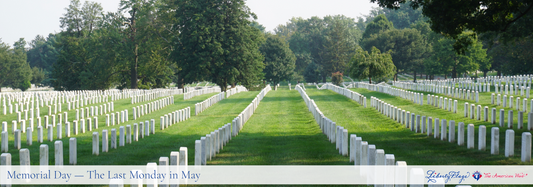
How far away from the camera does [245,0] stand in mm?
52531

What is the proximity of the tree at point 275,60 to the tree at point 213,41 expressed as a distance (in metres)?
28.5

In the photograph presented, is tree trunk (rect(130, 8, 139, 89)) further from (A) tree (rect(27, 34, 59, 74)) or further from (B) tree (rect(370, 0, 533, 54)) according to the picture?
(A) tree (rect(27, 34, 59, 74))

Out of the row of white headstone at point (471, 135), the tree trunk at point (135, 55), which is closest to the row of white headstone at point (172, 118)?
the row of white headstone at point (471, 135)

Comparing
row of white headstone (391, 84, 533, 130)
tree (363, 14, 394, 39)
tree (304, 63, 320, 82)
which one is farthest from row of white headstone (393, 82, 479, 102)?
tree (363, 14, 394, 39)

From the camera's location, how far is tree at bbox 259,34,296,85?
3174 inches

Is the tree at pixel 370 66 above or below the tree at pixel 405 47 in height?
below

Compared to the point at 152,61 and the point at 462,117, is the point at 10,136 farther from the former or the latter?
the point at 152,61

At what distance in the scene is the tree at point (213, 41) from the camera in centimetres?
4841

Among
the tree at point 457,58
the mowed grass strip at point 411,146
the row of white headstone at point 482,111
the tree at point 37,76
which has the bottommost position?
the mowed grass strip at point 411,146

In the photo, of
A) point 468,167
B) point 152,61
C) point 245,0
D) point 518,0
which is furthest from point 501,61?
point 468,167

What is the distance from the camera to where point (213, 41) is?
159 ft

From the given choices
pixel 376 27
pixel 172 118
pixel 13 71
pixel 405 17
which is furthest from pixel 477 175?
pixel 405 17

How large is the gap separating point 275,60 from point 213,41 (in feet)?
111

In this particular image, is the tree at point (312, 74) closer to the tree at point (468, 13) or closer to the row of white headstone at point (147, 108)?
the row of white headstone at point (147, 108)
